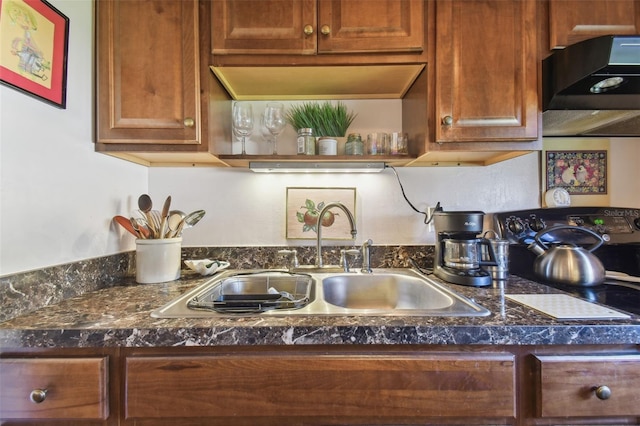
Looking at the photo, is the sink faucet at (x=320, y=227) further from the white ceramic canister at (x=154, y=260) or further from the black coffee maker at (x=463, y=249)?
the white ceramic canister at (x=154, y=260)

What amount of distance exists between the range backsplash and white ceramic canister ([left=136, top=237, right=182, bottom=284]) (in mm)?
95

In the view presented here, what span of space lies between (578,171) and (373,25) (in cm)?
124

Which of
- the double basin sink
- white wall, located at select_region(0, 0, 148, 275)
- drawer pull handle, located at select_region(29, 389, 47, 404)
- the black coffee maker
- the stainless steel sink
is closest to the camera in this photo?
drawer pull handle, located at select_region(29, 389, 47, 404)

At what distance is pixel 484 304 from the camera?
830 mm

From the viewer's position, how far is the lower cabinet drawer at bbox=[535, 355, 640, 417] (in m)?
0.66

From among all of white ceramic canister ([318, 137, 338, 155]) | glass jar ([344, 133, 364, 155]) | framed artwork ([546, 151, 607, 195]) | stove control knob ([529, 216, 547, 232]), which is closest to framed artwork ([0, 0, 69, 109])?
white ceramic canister ([318, 137, 338, 155])

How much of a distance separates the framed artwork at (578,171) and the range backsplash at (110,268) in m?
0.74

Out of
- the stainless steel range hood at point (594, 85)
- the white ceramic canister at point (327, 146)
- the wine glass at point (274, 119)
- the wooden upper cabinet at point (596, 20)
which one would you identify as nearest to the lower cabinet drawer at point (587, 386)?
the stainless steel range hood at point (594, 85)

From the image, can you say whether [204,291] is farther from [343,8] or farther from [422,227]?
[343,8]

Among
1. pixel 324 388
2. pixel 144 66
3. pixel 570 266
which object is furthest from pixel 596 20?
pixel 144 66

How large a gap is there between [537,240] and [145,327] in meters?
1.49

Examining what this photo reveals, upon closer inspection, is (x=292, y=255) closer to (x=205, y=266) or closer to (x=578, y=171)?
(x=205, y=266)

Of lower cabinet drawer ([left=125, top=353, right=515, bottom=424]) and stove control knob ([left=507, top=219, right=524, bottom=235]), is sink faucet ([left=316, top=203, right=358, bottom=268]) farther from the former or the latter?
stove control knob ([left=507, top=219, right=524, bottom=235])

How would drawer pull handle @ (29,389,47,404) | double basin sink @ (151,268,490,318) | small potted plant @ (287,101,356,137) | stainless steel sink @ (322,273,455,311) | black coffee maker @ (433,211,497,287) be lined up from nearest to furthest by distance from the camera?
1. drawer pull handle @ (29,389,47,404)
2. double basin sink @ (151,268,490,318)
3. black coffee maker @ (433,211,497,287)
4. stainless steel sink @ (322,273,455,311)
5. small potted plant @ (287,101,356,137)
